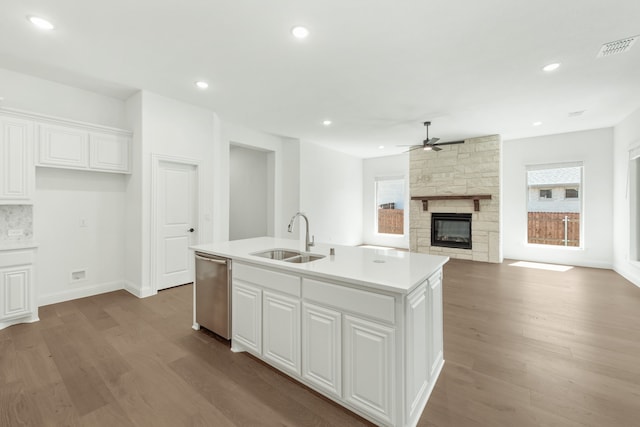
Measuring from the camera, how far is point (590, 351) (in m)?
2.44

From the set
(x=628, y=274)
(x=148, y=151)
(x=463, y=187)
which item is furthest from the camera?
(x=463, y=187)

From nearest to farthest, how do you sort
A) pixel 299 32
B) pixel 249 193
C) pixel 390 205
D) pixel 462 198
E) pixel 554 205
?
pixel 299 32
pixel 554 205
pixel 462 198
pixel 249 193
pixel 390 205

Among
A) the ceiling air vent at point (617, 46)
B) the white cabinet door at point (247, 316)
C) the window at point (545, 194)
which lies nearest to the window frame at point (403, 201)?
the window at point (545, 194)

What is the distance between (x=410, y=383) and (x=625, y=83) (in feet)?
15.3

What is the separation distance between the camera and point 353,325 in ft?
5.32

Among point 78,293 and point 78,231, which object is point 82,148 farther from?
point 78,293

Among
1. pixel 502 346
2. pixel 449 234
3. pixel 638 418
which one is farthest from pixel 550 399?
pixel 449 234

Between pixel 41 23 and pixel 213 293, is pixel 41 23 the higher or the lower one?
the higher one

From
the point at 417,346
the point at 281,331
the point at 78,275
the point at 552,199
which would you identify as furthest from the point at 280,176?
the point at 552,199

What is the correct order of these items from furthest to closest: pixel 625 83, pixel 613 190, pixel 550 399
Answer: pixel 613 190 → pixel 625 83 → pixel 550 399

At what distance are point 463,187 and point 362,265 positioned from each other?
562cm

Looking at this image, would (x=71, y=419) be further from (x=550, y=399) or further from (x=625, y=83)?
(x=625, y=83)

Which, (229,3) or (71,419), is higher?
(229,3)

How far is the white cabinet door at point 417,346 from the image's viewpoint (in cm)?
151
